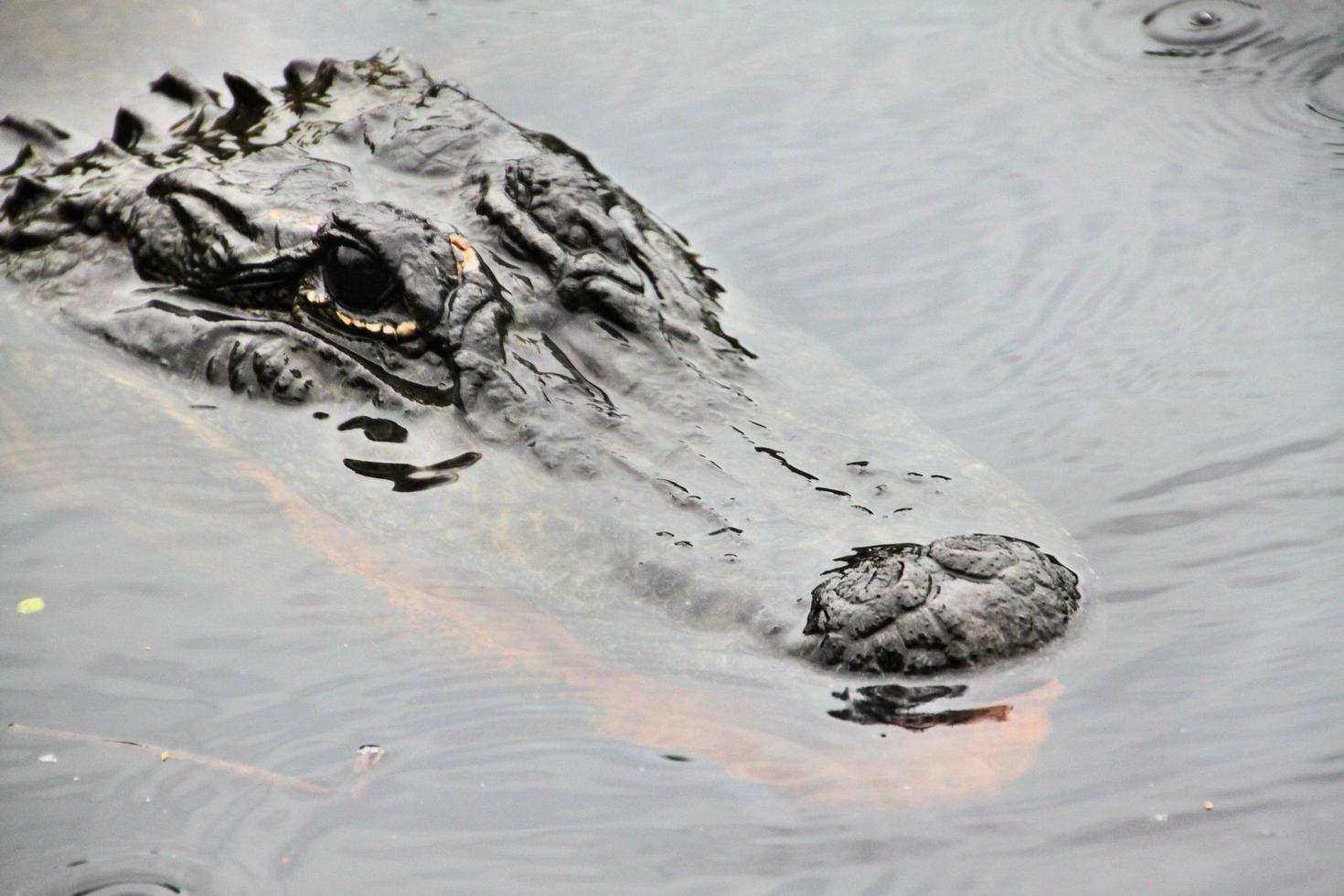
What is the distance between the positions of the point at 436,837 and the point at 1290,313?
375 cm

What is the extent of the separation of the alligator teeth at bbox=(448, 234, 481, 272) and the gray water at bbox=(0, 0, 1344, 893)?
0.94 m

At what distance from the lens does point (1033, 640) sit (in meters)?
2.91

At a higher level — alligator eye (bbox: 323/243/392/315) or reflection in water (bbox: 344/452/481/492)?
alligator eye (bbox: 323/243/392/315)

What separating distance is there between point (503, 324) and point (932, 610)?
1.75m

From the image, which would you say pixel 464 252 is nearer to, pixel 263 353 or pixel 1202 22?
pixel 263 353

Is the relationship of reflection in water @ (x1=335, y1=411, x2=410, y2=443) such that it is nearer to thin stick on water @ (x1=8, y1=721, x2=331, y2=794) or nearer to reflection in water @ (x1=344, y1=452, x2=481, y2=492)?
reflection in water @ (x1=344, y1=452, x2=481, y2=492)

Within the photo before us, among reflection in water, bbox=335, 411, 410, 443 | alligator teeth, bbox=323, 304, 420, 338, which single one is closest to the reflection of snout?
reflection in water, bbox=335, 411, 410, 443

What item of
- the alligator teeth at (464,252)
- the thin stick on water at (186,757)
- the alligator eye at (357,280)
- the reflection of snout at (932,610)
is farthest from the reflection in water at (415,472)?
the reflection of snout at (932,610)

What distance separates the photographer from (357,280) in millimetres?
3932

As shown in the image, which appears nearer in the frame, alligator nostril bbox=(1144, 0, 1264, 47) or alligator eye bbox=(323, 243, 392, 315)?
alligator eye bbox=(323, 243, 392, 315)

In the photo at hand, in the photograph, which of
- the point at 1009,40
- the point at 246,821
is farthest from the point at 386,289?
the point at 1009,40

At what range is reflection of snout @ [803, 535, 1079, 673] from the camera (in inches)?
111

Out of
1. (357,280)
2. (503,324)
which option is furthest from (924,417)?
(357,280)

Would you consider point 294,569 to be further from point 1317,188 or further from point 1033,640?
point 1317,188
